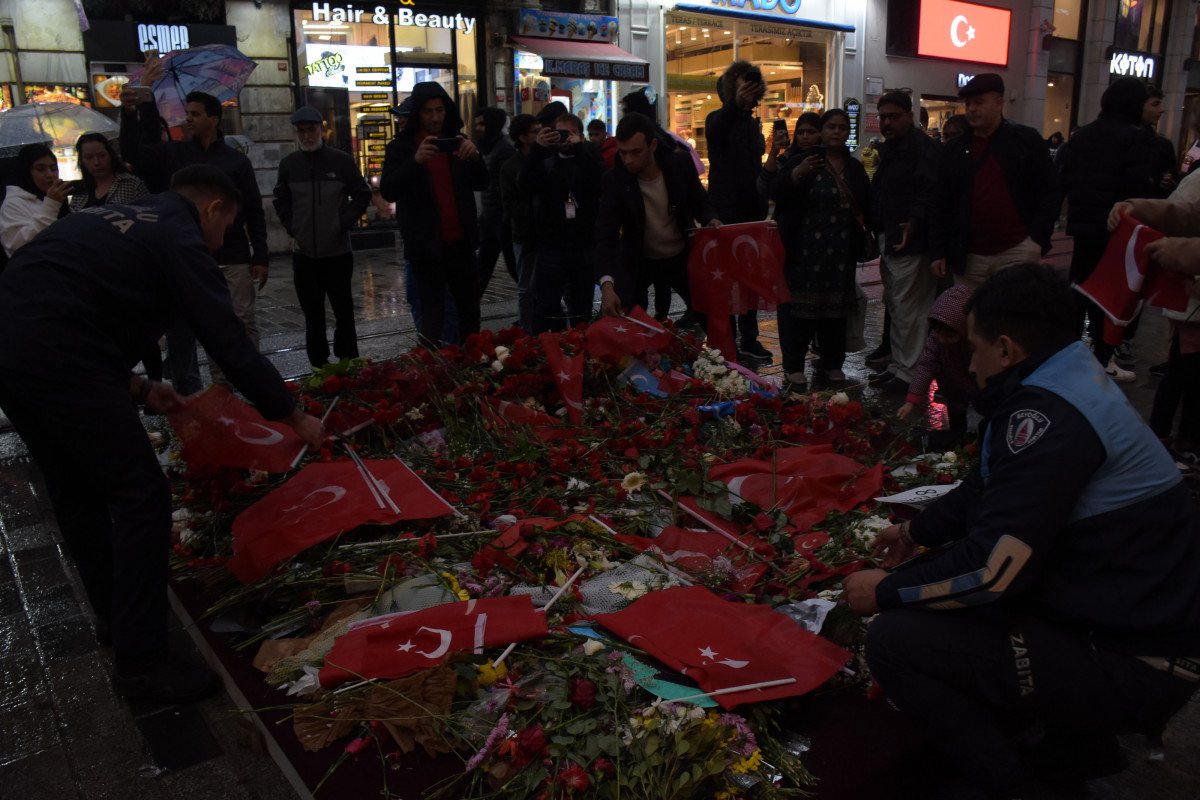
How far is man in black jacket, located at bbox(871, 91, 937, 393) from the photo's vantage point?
21.1ft

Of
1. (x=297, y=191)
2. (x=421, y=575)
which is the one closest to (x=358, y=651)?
(x=421, y=575)

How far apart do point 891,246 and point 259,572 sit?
16.1 ft

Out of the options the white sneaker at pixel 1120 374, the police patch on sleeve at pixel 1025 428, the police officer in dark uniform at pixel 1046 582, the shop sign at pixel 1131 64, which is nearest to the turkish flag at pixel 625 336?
the police officer in dark uniform at pixel 1046 582

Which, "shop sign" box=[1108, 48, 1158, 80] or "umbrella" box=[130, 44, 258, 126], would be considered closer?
"umbrella" box=[130, 44, 258, 126]

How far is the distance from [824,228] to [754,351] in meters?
1.38

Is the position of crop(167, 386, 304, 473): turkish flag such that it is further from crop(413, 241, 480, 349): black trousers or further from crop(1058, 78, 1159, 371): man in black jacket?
crop(1058, 78, 1159, 371): man in black jacket

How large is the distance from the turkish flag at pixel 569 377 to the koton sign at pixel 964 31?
2083 centimetres

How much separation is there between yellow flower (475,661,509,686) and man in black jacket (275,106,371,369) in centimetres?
431

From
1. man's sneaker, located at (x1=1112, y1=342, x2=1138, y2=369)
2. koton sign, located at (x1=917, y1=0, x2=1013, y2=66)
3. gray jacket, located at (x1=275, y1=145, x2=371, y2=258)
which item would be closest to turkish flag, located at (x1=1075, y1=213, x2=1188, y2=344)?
man's sneaker, located at (x1=1112, y1=342, x2=1138, y2=369)

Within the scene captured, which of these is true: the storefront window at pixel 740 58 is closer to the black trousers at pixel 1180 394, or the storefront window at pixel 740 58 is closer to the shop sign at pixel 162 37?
the shop sign at pixel 162 37

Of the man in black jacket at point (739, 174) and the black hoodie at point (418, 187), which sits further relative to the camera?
the man in black jacket at point (739, 174)

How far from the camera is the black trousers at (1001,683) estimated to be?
2232mm

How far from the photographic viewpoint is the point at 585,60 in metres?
17.0

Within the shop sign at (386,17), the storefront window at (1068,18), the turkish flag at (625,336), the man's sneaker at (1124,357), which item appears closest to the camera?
the turkish flag at (625,336)
